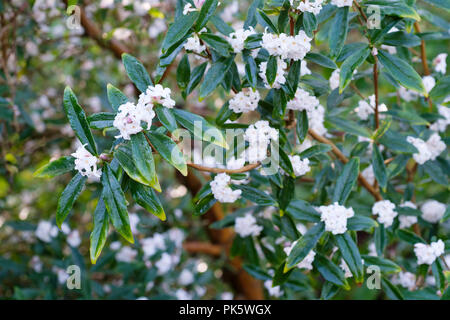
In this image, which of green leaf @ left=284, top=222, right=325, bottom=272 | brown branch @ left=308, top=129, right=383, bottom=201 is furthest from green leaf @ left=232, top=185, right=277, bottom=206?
brown branch @ left=308, top=129, right=383, bottom=201

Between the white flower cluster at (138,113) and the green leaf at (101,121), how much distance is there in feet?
0.20

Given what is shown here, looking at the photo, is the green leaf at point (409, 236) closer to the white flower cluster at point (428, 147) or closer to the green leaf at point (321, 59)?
the white flower cluster at point (428, 147)

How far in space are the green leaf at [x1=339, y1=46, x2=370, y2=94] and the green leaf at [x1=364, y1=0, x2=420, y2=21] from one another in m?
0.09

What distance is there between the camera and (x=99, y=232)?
2.52 feet

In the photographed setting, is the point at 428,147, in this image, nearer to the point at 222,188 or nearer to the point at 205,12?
the point at 222,188

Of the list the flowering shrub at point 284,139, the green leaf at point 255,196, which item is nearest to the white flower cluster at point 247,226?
the flowering shrub at point 284,139

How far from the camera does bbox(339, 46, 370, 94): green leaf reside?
875mm

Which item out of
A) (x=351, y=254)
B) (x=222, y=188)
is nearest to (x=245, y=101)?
(x=222, y=188)

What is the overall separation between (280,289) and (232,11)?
104 centimetres

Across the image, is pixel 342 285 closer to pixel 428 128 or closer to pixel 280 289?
pixel 280 289

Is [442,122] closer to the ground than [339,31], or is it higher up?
closer to the ground

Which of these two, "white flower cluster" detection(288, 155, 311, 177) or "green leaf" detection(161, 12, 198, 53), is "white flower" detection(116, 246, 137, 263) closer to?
"white flower cluster" detection(288, 155, 311, 177)

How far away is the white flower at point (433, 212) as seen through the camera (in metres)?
1.27

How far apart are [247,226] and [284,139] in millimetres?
390
